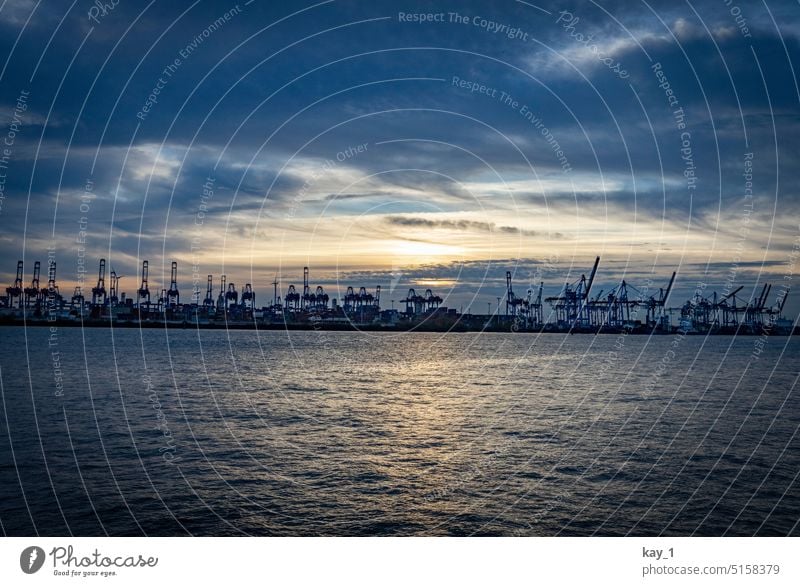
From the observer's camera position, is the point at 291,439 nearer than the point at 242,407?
Yes

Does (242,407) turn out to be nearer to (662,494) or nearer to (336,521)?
(336,521)

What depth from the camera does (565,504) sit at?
811 inches

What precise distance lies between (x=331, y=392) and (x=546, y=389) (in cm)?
2096

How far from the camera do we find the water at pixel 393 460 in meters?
18.9

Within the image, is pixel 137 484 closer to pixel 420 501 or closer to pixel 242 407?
pixel 420 501

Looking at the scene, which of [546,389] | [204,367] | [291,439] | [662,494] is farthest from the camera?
[204,367]

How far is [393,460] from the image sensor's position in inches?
1075

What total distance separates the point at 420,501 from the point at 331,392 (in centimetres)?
3478

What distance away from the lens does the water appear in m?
18.9
